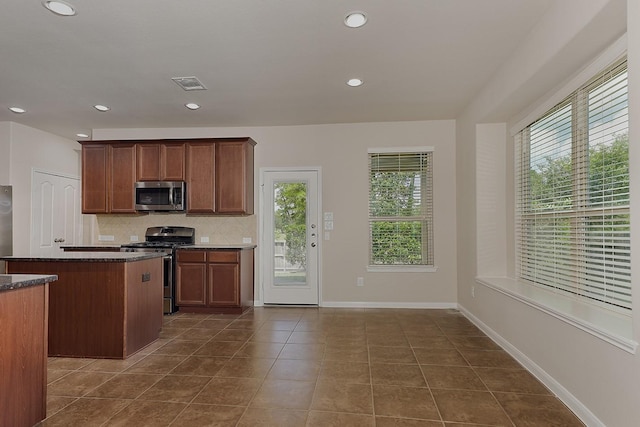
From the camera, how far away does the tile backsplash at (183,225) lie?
17.7ft

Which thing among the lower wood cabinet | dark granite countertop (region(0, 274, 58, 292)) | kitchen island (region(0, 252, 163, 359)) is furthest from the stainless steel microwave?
dark granite countertop (region(0, 274, 58, 292))

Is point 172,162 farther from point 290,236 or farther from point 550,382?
point 550,382

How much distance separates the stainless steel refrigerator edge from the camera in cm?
509

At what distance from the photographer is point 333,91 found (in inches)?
158

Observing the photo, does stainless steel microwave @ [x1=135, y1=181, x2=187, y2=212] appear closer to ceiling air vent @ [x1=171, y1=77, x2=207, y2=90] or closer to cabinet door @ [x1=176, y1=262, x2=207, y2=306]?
cabinet door @ [x1=176, y1=262, x2=207, y2=306]

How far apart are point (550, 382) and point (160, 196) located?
188 inches

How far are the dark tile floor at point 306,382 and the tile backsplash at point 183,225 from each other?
1.61m

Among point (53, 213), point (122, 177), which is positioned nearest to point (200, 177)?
point (122, 177)

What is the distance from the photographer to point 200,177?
5121mm

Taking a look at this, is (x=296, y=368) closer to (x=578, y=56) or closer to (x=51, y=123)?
(x=578, y=56)

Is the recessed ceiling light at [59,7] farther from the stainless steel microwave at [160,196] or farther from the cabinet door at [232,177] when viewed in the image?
the stainless steel microwave at [160,196]

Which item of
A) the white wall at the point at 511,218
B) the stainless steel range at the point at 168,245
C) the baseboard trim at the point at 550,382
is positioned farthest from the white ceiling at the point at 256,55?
the baseboard trim at the point at 550,382

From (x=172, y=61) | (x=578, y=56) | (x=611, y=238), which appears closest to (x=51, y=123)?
(x=172, y=61)

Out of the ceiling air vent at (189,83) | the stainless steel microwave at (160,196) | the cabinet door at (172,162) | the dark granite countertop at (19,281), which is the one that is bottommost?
the dark granite countertop at (19,281)
